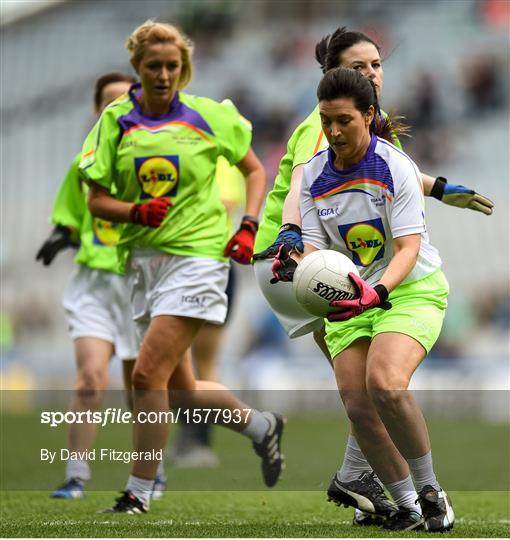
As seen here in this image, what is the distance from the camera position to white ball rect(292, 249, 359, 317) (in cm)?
459

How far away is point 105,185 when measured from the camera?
606 centimetres

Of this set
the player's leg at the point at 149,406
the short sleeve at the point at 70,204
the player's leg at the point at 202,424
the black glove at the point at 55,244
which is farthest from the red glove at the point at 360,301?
the player's leg at the point at 202,424

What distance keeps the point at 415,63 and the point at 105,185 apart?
1943 cm

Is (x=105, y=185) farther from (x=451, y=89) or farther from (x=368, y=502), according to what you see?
(x=451, y=89)

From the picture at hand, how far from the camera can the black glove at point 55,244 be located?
7.54 metres

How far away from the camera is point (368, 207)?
4910 mm

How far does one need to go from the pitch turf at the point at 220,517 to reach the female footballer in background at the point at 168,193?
52cm

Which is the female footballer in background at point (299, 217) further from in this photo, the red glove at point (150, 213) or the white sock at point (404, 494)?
the red glove at point (150, 213)

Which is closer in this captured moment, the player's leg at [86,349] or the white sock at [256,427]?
the white sock at [256,427]

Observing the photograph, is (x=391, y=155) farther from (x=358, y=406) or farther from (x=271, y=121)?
(x=271, y=121)

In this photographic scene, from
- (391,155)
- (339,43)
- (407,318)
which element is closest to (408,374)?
(407,318)

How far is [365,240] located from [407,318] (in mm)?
370

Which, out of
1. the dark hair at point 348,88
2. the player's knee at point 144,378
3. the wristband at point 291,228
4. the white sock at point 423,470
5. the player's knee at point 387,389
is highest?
the dark hair at point 348,88

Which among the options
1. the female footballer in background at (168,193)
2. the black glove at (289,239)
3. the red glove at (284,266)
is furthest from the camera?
the female footballer in background at (168,193)
